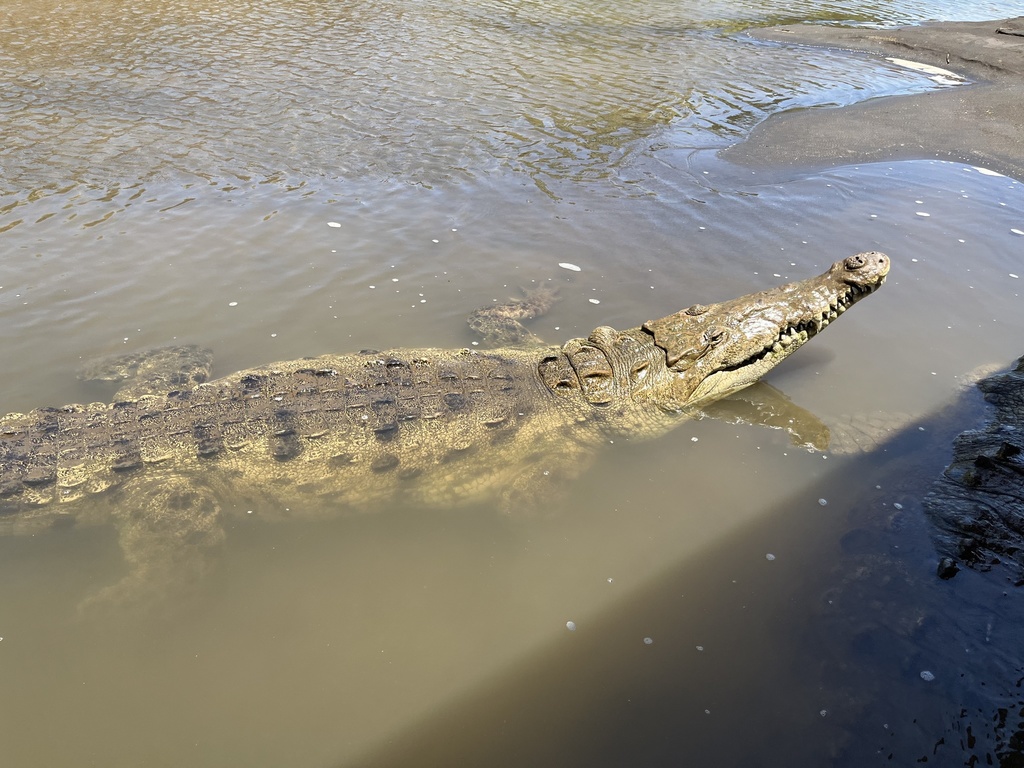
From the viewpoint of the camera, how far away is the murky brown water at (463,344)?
11.6 ft

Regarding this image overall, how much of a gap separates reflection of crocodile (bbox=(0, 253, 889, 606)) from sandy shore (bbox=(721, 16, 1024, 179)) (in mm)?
5638

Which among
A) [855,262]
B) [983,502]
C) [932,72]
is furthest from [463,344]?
[932,72]

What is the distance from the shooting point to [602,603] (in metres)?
4.16

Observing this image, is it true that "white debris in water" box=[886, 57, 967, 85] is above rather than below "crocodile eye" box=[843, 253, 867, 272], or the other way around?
above

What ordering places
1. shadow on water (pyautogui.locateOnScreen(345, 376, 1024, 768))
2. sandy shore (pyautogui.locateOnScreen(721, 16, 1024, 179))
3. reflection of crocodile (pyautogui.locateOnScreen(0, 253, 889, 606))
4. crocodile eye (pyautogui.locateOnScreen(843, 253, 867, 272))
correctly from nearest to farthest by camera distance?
shadow on water (pyautogui.locateOnScreen(345, 376, 1024, 768))
reflection of crocodile (pyautogui.locateOnScreen(0, 253, 889, 606))
crocodile eye (pyautogui.locateOnScreen(843, 253, 867, 272))
sandy shore (pyautogui.locateOnScreen(721, 16, 1024, 179))

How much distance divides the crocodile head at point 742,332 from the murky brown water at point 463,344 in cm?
42

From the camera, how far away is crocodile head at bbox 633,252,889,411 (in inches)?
220

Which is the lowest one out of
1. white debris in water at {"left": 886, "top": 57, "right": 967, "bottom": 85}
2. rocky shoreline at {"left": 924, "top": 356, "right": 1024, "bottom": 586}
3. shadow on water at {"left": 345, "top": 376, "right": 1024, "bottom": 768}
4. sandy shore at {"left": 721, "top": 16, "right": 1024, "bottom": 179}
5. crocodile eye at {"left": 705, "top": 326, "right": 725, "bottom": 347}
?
shadow on water at {"left": 345, "top": 376, "right": 1024, "bottom": 768}

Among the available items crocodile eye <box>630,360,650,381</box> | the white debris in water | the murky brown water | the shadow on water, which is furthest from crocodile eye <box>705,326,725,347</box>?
the white debris in water

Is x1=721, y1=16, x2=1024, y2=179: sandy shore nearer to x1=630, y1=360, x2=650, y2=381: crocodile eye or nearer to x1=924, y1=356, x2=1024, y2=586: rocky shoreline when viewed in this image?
x1=630, y1=360, x2=650, y2=381: crocodile eye

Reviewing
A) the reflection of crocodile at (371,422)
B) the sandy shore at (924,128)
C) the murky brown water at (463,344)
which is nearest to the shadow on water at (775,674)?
the murky brown water at (463,344)

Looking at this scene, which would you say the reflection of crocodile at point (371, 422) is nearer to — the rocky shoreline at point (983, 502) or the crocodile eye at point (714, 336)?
the crocodile eye at point (714, 336)

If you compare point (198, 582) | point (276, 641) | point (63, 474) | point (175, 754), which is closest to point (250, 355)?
point (63, 474)

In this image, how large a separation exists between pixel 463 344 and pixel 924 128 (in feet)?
32.3
